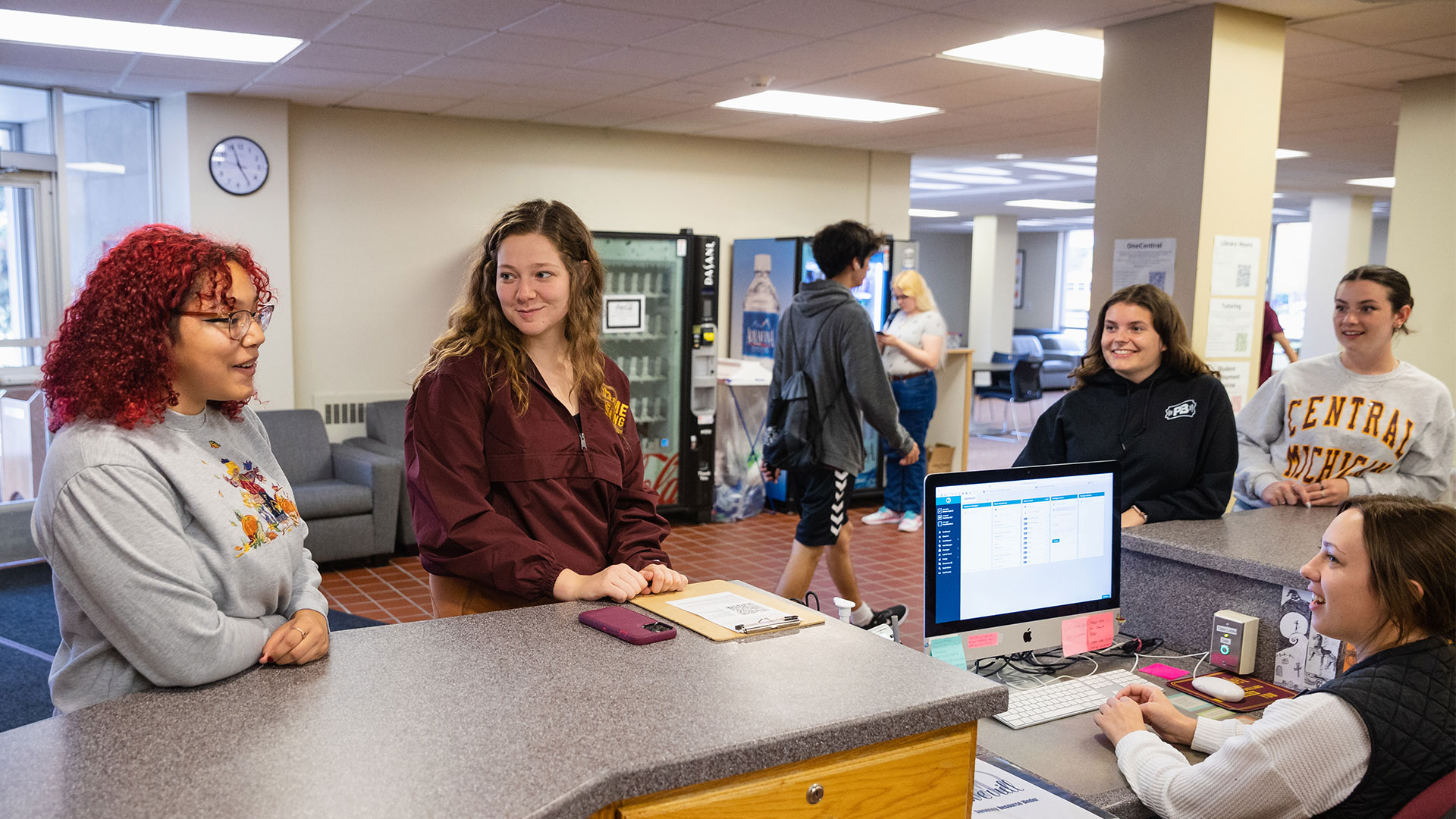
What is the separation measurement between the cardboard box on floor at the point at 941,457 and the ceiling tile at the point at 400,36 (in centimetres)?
445

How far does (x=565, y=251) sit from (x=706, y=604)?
2.41 feet

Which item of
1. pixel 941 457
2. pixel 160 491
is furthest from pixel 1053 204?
pixel 160 491

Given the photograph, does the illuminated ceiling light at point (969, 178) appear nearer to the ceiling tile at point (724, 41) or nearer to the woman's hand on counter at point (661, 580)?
the ceiling tile at point (724, 41)

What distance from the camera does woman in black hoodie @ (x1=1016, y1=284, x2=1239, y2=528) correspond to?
2.73 metres

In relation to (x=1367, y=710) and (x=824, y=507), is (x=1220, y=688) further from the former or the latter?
(x=824, y=507)

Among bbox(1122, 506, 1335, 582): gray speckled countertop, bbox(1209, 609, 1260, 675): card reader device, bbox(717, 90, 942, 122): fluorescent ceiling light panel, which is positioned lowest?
bbox(1209, 609, 1260, 675): card reader device

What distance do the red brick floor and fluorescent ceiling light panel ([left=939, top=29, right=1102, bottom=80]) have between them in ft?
7.11

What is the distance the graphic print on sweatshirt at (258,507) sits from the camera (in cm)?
150

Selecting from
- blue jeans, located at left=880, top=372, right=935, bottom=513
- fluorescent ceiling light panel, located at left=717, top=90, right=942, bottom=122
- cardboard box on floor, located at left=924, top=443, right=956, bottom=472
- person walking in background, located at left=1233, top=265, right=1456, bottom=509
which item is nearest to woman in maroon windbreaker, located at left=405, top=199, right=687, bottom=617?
person walking in background, located at left=1233, top=265, right=1456, bottom=509

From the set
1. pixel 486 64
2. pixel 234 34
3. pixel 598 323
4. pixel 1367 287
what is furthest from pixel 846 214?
pixel 598 323

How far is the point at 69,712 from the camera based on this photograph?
1354 millimetres

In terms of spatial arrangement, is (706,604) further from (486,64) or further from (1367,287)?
(486,64)

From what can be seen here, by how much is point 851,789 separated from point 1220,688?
1.13 m

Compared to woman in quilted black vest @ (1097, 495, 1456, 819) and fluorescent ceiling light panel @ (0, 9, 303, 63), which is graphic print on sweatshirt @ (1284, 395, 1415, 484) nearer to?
woman in quilted black vest @ (1097, 495, 1456, 819)
